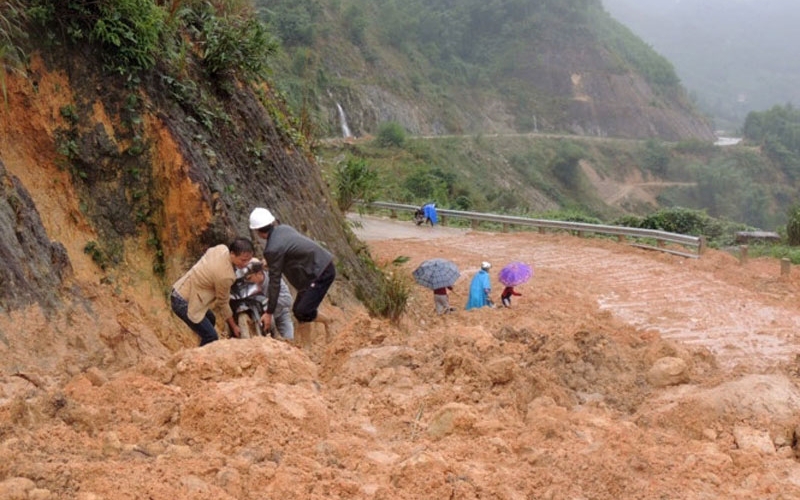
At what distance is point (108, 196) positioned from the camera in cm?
718

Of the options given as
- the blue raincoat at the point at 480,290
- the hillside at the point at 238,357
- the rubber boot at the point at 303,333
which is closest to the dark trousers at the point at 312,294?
the rubber boot at the point at 303,333

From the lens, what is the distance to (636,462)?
356 cm

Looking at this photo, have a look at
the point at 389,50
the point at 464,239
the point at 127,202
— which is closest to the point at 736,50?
the point at 389,50

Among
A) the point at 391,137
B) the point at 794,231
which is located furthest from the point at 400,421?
the point at 391,137

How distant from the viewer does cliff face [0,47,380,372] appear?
576 centimetres

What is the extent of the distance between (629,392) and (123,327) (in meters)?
3.83

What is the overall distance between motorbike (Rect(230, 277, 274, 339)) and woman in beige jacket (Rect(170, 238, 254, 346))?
15.4 inches

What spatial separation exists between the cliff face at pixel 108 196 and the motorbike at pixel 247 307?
0.69m

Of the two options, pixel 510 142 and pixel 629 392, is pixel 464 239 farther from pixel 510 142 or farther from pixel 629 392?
pixel 510 142

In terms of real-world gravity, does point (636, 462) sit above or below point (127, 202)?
below

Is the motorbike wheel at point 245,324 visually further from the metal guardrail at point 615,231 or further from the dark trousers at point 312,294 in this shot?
Result: the metal guardrail at point 615,231

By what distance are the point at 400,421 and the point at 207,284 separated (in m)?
2.37

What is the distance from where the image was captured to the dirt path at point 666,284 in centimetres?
957

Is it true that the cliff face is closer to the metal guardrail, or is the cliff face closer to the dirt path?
the dirt path
